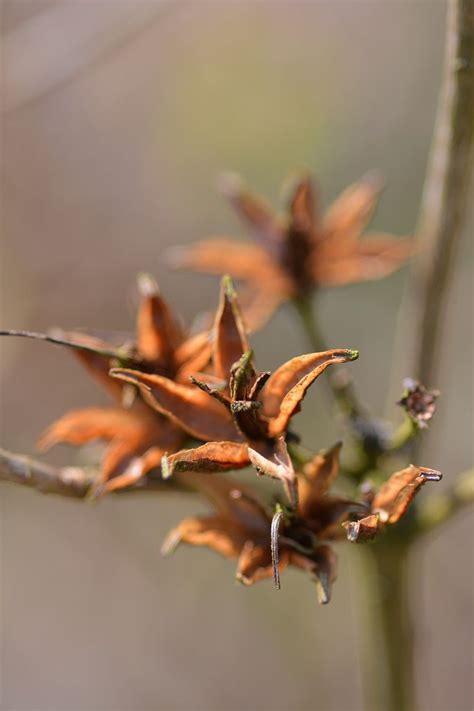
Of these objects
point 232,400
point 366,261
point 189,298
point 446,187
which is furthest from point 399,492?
point 189,298

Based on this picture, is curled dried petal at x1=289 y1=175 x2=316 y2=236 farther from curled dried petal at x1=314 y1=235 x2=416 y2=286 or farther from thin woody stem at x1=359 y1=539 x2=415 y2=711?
thin woody stem at x1=359 y1=539 x2=415 y2=711

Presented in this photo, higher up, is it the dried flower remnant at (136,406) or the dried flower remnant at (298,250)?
the dried flower remnant at (298,250)

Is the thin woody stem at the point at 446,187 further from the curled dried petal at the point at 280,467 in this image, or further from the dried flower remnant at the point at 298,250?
the curled dried petal at the point at 280,467

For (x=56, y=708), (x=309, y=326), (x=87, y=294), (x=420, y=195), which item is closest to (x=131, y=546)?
(x=56, y=708)

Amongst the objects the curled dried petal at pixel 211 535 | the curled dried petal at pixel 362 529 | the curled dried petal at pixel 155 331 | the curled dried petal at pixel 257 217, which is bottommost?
the curled dried petal at pixel 211 535

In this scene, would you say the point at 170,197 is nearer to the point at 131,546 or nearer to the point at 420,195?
the point at 420,195

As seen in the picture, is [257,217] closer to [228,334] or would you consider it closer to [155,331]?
[155,331]

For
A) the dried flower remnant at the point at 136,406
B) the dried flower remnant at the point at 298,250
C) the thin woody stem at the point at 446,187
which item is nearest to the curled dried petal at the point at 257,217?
the dried flower remnant at the point at 298,250
